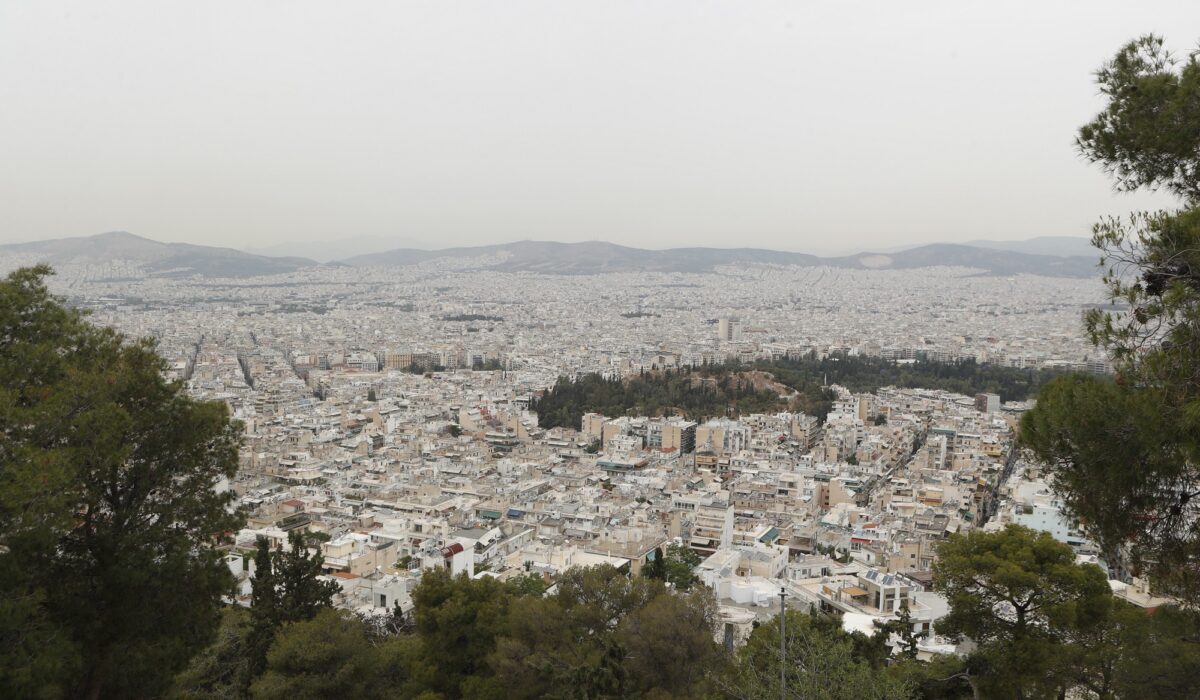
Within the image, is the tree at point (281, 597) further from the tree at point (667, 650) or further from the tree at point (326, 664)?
the tree at point (667, 650)

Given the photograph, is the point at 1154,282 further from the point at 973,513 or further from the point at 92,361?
the point at 973,513

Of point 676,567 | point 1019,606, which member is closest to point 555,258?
point 676,567

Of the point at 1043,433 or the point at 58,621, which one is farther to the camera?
the point at 58,621

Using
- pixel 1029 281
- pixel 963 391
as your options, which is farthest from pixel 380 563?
pixel 1029 281

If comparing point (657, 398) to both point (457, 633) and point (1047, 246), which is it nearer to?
point (457, 633)

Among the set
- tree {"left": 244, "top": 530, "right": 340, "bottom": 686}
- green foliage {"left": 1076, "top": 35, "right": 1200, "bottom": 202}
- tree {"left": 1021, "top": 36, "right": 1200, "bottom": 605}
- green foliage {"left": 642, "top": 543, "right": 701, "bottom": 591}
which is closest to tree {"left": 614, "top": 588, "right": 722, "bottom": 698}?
tree {"left": 244, "top": 530, "right": 340, "bottom": 686}

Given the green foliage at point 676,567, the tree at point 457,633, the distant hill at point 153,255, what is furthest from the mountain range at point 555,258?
the tree at point 457,633
